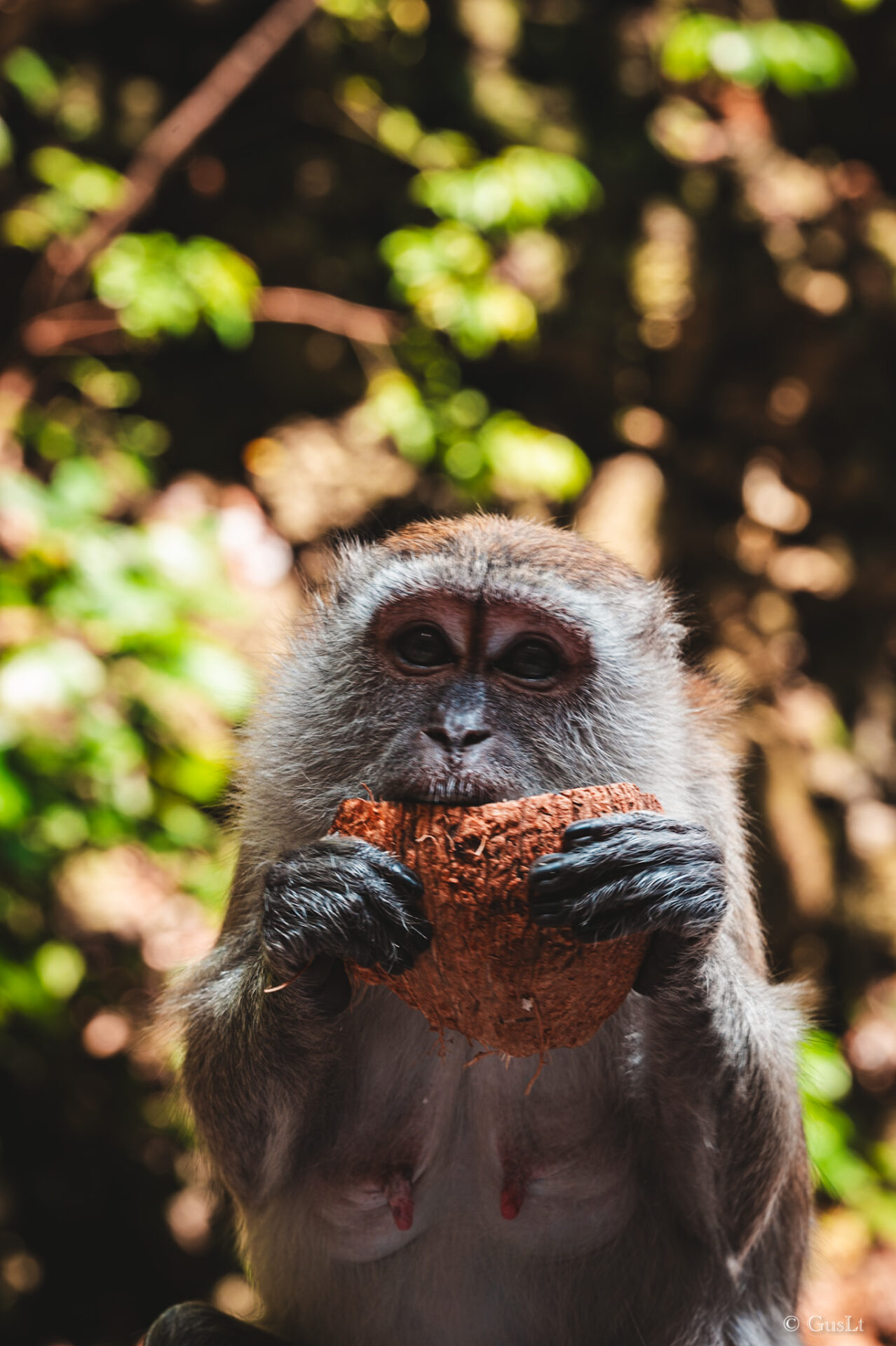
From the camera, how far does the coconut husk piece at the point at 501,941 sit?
1.94 metres

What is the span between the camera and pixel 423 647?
247 centimetres

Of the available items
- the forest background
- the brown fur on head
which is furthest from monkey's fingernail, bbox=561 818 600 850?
the forest background

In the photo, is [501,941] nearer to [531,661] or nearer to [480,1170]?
[531,661]

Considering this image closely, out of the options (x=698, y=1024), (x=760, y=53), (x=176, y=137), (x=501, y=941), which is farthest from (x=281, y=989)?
(x=760, y=53)

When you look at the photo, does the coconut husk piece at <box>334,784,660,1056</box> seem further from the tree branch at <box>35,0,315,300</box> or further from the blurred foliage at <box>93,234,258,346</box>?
the tree branch at <box>35,0,315,300</box>

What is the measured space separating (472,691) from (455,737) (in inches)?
6.7

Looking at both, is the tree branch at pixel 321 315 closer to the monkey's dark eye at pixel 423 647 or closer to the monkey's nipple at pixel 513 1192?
the monkey's dark eye at pixel 423 647

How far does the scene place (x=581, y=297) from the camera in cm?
766

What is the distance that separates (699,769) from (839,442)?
619 cm

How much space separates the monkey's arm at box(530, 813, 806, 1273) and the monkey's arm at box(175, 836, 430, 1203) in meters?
0.28

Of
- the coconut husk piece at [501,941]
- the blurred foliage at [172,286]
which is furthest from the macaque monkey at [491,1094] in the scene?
the blurred foliage at [172,286]

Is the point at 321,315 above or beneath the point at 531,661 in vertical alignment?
above

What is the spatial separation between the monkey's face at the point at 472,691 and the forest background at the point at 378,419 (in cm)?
117

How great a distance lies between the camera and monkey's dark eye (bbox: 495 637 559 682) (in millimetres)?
2428
